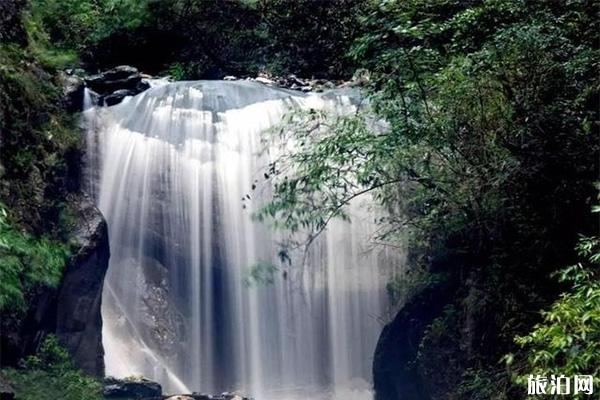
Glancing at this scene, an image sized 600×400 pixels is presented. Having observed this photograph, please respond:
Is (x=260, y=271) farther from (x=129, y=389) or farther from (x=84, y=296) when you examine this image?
(x=84, y=296)

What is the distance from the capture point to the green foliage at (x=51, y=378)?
315 inches

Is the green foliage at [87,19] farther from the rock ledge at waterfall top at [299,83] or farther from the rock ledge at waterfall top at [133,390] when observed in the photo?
the rock ledge at waterfall top at [133,390]

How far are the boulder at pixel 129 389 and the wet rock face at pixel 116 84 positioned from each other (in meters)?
5.88

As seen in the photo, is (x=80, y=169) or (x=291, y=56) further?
(x=291, y=56)

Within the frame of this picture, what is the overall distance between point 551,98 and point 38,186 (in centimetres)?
602

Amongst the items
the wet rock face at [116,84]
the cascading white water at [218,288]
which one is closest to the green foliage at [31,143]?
the cascading white water at [218,288]

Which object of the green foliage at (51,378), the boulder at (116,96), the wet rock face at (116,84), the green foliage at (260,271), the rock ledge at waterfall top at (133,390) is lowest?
the rock ledge at waterfall top at (133,390)

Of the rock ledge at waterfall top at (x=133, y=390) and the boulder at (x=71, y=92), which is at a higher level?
the boulder at (x=71, y=92)

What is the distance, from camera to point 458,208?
25.4 feet

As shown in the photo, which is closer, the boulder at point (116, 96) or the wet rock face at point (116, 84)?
the boulder at point (116, 96)

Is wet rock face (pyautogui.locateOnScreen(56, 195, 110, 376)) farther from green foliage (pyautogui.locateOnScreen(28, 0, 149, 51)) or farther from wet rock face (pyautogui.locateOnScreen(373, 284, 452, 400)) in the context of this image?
green foliage (pyautogui.locateOnScreen(28, 0, 149, 51))

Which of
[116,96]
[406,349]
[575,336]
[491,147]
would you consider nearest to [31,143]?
[116,96]

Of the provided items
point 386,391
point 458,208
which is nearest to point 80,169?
point 386,391

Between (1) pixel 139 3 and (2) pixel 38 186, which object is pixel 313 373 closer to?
(2) pixel 38 186
